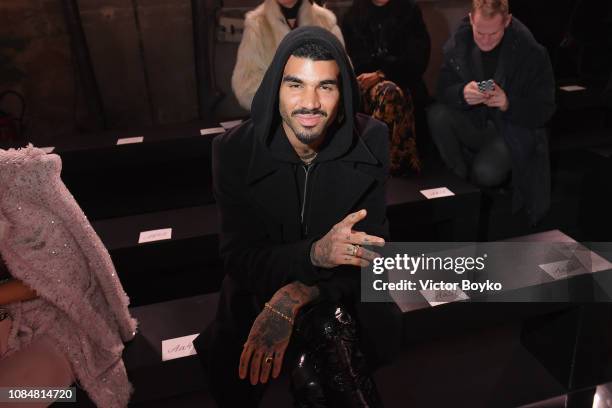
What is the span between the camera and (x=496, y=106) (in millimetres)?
2688

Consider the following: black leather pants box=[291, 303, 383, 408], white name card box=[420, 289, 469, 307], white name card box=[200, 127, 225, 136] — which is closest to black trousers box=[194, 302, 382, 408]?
black leather pants box=[291, 303, 383, 408]

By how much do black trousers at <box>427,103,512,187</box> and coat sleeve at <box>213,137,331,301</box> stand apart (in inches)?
60.0

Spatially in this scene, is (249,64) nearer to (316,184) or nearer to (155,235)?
(155,235)

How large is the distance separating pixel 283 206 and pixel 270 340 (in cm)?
46

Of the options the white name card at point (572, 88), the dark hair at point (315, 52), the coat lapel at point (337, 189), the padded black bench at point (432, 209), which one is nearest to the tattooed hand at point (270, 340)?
the coat lapel at point (337, 189)

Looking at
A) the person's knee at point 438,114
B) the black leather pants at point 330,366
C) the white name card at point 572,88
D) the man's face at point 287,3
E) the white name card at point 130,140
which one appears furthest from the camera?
the white name card at point 572,88

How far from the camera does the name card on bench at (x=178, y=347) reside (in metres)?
1.84

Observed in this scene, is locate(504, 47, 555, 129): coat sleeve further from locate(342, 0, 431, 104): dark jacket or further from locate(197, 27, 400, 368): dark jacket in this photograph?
locate(197, 27, 400, 368): dark jacket

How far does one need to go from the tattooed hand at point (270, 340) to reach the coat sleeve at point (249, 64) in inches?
65.7

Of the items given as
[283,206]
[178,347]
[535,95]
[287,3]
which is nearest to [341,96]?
[283,206]

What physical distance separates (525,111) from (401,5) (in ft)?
3.32

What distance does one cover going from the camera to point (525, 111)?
2.66 m

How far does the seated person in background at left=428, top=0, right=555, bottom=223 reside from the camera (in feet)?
8.39

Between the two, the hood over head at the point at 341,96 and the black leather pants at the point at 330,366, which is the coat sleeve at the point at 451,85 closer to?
the hood over head at the point at 341,96
